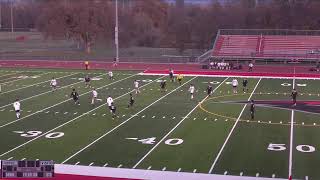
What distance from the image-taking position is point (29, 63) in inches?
2169

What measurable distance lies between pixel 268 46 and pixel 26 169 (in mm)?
45818

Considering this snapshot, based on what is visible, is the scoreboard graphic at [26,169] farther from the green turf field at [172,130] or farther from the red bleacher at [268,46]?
the red bleacher at [268,46]

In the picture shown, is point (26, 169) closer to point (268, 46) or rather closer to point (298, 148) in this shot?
point (298, 148)

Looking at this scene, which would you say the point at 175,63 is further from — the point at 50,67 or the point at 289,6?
the point at 289,6

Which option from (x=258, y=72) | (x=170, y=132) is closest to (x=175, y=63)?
(x=258, y=72)

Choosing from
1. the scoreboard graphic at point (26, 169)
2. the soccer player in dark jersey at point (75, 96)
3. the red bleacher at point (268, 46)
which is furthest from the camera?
the red bleacher at point (268, 46)

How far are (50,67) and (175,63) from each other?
12.3 metres

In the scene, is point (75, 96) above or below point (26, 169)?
below

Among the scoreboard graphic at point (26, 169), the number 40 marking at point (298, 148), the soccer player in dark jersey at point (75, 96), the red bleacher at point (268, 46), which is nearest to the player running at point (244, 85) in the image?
the soccer player in dark jersey at point (75, 96)

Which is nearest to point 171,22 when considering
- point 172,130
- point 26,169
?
point 172,130

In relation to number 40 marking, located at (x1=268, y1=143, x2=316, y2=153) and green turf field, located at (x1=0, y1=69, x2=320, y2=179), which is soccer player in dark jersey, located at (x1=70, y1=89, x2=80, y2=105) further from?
number 40 marking, located at (x1=268, y1=143, x2=316, y2=153)

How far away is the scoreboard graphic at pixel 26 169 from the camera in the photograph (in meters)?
13.2

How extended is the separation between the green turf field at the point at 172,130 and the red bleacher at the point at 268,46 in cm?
1903

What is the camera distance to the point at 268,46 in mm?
56156
